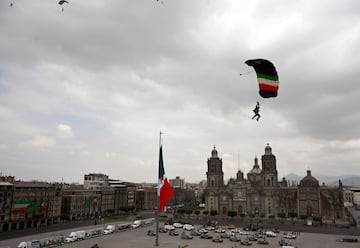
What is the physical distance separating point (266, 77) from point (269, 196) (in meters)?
93.7

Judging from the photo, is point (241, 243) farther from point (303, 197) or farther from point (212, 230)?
point (303, 197)

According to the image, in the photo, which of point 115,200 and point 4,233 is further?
point 115,200

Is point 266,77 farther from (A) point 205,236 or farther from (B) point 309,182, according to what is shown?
(B) point 309,182

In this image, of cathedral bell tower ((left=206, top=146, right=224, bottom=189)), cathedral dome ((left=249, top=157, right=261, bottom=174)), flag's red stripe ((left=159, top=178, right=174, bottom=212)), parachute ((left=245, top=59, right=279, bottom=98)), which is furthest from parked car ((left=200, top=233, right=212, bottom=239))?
cathedral dome ((left=249, top=157, right=261, bottom=174))

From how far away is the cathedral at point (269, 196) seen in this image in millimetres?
103312

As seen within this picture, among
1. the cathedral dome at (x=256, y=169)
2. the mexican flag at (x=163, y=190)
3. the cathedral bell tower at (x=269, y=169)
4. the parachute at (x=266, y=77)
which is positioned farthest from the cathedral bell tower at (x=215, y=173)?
the parachute at (x=266, y=77)

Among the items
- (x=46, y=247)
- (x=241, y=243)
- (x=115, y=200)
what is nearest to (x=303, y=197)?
(x=241, y=243)

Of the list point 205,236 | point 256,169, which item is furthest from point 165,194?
point 256,169

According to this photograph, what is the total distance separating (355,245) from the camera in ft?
189

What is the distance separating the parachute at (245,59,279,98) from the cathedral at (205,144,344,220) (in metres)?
84.0

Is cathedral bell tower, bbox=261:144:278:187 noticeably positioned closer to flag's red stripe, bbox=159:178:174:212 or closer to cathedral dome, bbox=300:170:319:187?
cathedral dome, bbox=300:170:319:187

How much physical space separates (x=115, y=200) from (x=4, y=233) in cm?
5419

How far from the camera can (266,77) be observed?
72.8 feet

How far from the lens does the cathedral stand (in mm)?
103312
